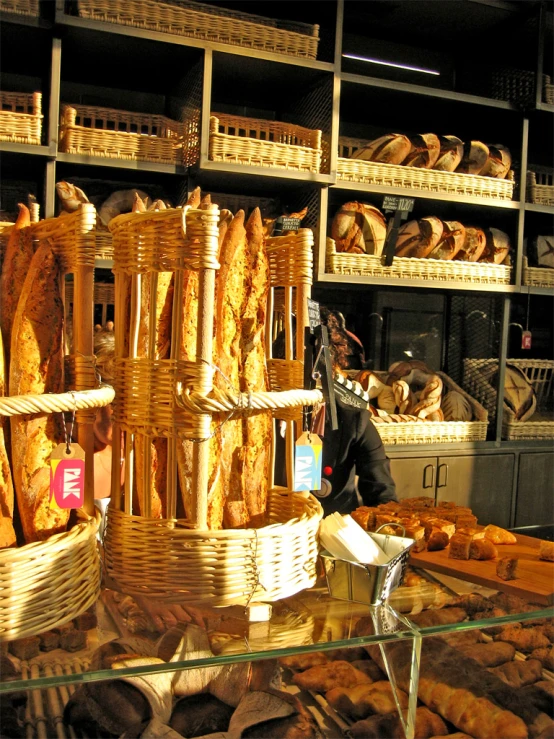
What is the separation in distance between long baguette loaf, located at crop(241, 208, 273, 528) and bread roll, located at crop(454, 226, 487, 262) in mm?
2606

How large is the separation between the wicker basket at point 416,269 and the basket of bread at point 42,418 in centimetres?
225

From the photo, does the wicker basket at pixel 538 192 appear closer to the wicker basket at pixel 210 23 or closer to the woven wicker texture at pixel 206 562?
the wicker basket at pixel 210 23

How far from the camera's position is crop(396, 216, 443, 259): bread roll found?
349 cm

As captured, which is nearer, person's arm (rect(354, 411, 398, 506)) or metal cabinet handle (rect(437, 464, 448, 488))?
person's arm (rect(354, 411, 398, 506))

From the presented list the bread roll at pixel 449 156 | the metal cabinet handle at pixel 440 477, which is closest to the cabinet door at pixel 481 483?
the metal cabinet handle at pixel 440 477

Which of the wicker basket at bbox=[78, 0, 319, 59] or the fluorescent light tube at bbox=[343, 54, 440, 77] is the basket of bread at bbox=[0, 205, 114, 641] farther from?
the fluorescent light tube at bbox=[343, 54, 440, 77]

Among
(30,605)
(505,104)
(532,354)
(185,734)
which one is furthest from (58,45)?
(532,354)

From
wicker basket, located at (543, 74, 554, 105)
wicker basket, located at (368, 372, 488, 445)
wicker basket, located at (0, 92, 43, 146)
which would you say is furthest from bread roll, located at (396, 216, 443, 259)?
wicker basket, located at (0, 92, 43, 146)

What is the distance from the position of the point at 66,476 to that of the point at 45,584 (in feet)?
0.48

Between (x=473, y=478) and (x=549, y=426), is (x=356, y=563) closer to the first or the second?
→ (x=473, y=478)

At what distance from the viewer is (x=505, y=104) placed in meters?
3.64

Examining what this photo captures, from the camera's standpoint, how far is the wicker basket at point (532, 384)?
3744 millimetres

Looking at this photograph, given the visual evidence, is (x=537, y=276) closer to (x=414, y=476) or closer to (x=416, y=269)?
(x=416, y=269)

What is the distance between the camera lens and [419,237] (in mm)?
3502
